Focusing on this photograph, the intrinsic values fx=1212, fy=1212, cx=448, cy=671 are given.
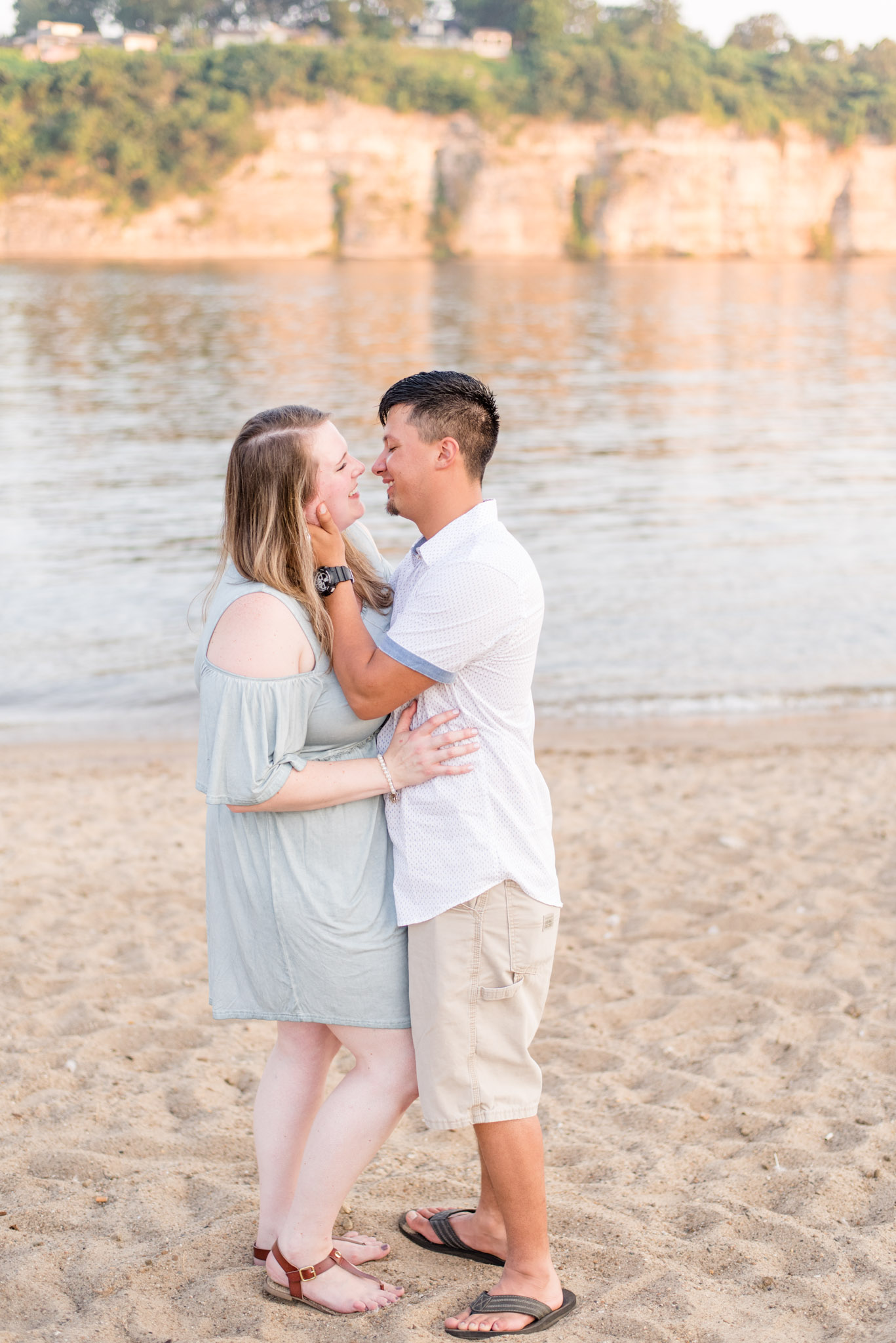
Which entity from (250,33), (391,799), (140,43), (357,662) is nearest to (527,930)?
(391,799)

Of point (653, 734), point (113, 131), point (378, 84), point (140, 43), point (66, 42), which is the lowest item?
point (653, 734)

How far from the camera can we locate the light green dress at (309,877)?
2795mm

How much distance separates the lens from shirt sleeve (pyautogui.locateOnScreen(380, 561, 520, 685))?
2.65m

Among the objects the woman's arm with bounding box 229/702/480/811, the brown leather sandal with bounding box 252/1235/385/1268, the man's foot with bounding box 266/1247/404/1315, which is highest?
the woman's arm with bounding box 229/702/480/811

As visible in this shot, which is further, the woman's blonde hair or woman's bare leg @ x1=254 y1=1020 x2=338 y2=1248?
woman's bare leg @ x1=254 y1=1020 x2=338 y2=1248

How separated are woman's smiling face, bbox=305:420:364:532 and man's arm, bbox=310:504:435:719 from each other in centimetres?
3

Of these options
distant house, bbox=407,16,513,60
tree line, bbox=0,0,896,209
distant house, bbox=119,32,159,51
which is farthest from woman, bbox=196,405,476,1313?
distant house, bbox=407,16,513,60

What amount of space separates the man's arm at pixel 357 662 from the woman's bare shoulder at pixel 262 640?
0.31 feet

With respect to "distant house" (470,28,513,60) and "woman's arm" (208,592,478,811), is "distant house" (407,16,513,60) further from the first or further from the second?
"woman's arm" (208,592,478,811)

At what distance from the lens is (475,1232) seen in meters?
3.25

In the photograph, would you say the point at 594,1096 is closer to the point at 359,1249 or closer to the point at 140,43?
the point at 359,1249

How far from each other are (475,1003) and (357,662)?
0.82 metres

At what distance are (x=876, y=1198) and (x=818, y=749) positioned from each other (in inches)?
215

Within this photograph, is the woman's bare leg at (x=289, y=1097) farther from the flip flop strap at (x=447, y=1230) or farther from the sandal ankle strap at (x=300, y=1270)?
the flip flop strap at (x=447, y=1230)
